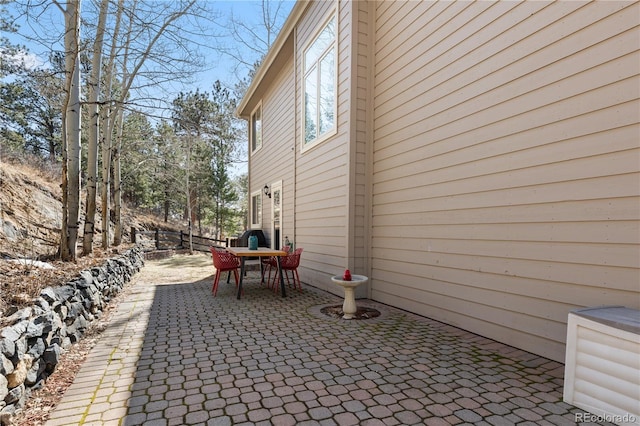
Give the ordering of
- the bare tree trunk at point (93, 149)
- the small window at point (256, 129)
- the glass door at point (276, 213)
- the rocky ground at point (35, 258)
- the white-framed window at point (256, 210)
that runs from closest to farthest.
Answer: the rocky ground at point (35, 258) < the bare tree trunk at point (93, 149) < the glass door at point (276, 213) < the white-framed window at point (256, 210) < the small window at point (256, 129)

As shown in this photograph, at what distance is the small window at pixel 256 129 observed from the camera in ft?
35.1

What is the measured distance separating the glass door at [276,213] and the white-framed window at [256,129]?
2.37 m

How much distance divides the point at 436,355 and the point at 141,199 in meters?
22.4

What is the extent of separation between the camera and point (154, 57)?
19.7ft

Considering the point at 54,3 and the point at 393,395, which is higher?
the point at 54,3

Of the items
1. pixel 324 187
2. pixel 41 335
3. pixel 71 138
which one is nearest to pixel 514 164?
pixel 324 187

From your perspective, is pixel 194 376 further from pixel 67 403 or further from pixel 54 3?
pixel 54 3

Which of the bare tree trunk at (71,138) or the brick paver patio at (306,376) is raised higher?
the bare tree trunk at (71,138)

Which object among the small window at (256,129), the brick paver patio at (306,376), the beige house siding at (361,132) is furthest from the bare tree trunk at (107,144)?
the beige house siding at (361,132)

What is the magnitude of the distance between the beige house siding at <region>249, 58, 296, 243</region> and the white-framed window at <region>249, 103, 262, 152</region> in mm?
392

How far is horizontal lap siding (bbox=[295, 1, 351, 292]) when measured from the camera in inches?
203

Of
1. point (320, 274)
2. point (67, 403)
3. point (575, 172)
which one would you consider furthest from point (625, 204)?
point (320, 274)

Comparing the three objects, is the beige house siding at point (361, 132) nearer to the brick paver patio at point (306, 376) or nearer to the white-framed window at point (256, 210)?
the brick paver patio at point (306, 376)

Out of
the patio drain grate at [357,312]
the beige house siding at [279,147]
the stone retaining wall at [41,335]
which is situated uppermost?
the beige house siding at [279,147]
